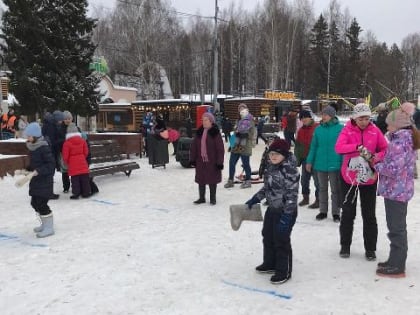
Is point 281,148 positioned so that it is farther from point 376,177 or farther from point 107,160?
point 107,160

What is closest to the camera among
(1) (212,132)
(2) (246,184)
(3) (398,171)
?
(3) (398,171)

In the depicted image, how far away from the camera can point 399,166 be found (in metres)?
4.13

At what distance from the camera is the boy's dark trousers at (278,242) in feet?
13.5

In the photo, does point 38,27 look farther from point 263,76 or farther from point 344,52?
point 344,52

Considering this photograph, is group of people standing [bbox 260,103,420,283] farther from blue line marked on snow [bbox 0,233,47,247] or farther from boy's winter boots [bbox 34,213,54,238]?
boy's winter boots [bbox 34,213,54,238]

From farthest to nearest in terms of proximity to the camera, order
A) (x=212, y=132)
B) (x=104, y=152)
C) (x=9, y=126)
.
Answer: (x=9, y=126)
(x=104, y=152)
(x=212, y=132)

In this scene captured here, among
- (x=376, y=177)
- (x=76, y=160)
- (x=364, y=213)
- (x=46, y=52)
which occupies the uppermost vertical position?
(x=46, y=52)

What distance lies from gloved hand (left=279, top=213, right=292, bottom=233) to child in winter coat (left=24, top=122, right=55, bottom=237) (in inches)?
127

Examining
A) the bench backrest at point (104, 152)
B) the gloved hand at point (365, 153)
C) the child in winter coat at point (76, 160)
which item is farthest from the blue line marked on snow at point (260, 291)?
the bench backrest at point (104, 152)

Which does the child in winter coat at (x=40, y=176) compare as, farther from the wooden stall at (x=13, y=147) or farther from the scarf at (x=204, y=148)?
the wooden stall at (x=13, y=147)

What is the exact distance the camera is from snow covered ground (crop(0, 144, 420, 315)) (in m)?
3.79

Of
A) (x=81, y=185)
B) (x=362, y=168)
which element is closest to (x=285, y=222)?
(x=362, y=168)

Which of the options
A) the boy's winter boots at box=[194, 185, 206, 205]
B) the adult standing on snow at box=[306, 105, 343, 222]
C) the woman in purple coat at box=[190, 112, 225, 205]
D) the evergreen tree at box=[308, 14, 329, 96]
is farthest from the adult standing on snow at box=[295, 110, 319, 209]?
the evergreen tree at box=[308, 14, 329, 96]

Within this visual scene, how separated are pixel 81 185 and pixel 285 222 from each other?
521 cm
